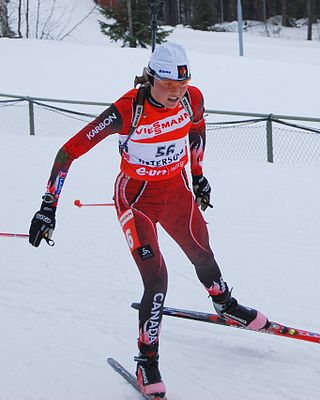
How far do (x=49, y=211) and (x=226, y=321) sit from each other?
1535 mm

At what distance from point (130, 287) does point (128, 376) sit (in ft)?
5.95

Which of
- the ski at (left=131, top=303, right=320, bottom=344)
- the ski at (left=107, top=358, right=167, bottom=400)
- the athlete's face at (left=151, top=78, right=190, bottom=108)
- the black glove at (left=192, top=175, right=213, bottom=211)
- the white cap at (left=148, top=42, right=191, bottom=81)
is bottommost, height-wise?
the ski at (left=107, top=358, right=167, bottom=400)

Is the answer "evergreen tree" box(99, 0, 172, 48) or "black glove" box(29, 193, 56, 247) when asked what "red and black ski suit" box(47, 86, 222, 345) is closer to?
"black glove" box(29, 193, 56, 247)

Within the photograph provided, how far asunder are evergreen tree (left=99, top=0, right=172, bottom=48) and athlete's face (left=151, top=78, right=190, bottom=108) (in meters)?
25.6

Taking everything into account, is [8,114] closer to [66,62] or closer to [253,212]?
[66,62]

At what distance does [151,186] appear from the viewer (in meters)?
4.31

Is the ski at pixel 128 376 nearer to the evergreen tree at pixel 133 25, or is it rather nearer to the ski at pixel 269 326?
the ski at pixel 269 326

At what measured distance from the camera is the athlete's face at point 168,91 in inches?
157

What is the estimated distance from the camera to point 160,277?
13.6 ft

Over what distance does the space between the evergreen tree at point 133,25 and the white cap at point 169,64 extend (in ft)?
84.0

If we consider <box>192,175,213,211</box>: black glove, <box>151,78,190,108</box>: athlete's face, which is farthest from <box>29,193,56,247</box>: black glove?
<box>192,175,213,211</box>: black glove

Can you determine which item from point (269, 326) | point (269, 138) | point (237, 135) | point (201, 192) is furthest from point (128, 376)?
point (237, 135)

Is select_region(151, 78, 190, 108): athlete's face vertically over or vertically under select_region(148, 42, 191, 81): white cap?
under

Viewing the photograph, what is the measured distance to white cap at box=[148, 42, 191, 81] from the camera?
156 inches
